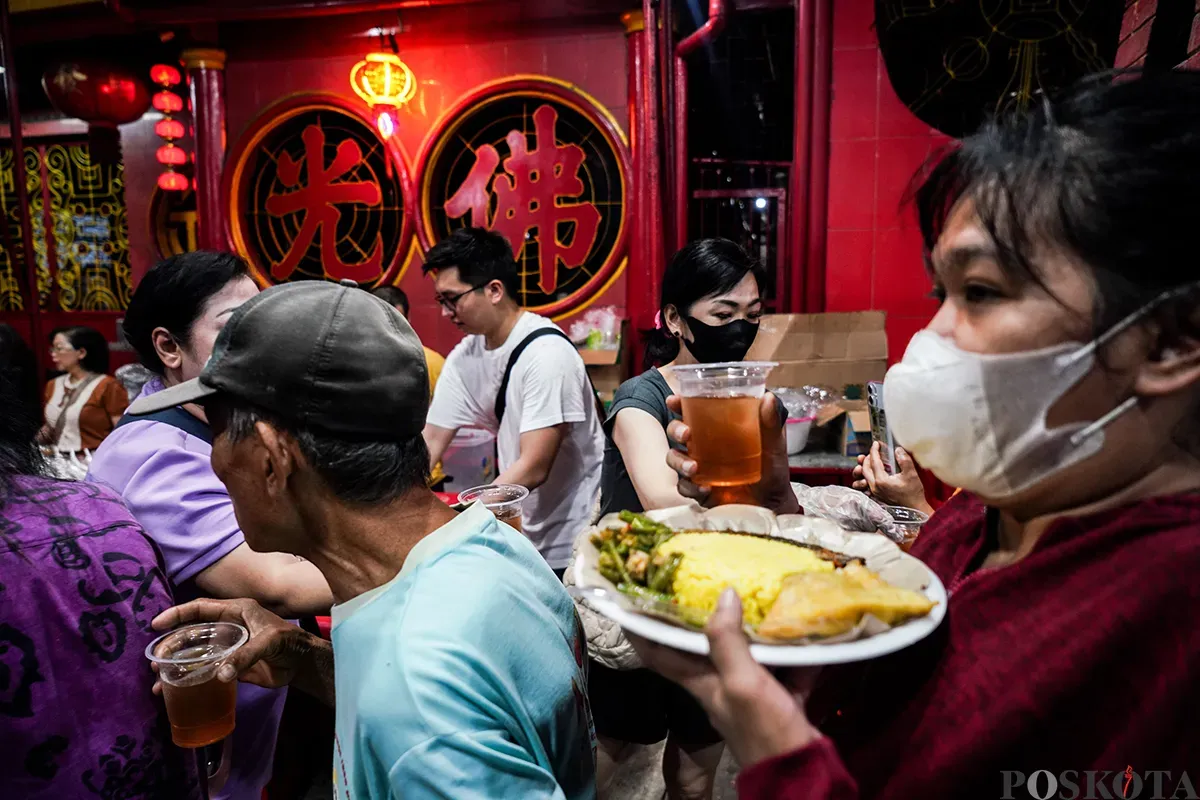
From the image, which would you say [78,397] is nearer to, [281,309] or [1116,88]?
[281,309]

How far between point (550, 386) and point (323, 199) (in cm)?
503

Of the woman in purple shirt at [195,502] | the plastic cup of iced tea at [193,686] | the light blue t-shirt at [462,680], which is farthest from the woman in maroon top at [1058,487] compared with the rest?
the woman in purple shirt at [195,502]

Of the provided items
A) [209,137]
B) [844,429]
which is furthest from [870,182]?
[209,137]

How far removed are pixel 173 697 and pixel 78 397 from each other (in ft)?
19.7

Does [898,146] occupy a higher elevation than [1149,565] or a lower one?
higher

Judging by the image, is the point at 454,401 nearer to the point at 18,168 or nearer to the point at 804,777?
the point at 804,777

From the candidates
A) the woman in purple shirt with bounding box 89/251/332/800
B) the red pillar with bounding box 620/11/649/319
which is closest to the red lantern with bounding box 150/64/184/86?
the red pillar with bounding box 620/11/649/319

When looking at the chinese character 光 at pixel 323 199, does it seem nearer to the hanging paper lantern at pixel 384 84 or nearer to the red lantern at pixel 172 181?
the hanging paper lantern at pixel 384 84

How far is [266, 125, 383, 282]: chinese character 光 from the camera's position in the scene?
7.32m

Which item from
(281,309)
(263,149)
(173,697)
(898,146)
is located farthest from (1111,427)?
(263,149)

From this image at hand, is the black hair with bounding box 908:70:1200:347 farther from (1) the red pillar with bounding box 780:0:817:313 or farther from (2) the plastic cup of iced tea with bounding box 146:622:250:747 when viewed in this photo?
(1) the red pillar with bounding box 780:0:817:313

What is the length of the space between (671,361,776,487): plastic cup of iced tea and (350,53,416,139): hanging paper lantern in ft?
19.6

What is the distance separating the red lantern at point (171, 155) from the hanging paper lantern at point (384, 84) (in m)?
2.51

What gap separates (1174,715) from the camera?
817 mm
